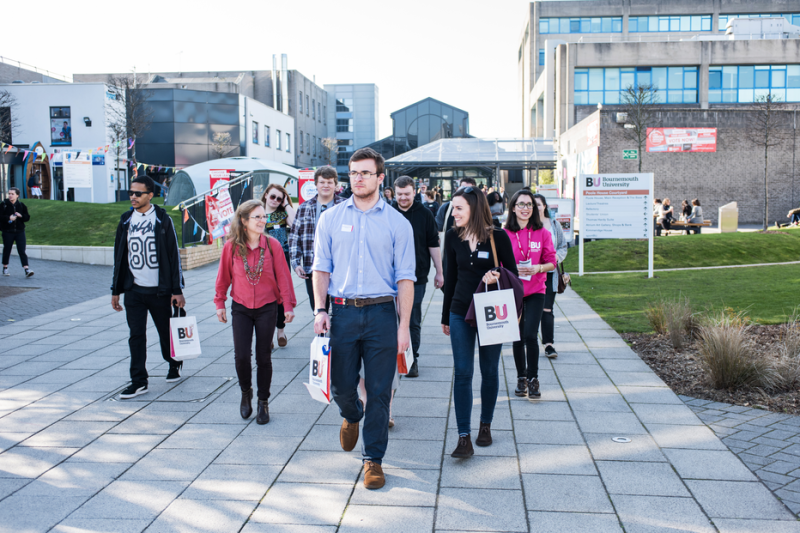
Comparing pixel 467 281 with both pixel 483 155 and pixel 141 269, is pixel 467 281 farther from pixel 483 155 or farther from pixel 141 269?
pixel 483 155

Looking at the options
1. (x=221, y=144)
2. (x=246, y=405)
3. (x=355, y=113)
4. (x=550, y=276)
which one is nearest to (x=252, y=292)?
(x=246, y=405)

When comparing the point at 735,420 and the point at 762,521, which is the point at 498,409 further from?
the point at 762,521

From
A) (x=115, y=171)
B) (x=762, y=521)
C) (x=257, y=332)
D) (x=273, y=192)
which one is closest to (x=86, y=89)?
(x=115, y=171)

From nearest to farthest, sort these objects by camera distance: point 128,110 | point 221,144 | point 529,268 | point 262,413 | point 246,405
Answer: point 262,413 < point 246,405 < point 529,268 < point 128,110 < point 221,144

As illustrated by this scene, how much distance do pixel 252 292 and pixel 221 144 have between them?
4235cm

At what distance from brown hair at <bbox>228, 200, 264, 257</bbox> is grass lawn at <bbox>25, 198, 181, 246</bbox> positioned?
12.3 m

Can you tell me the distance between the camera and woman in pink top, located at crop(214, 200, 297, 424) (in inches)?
204

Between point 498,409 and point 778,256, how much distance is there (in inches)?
580

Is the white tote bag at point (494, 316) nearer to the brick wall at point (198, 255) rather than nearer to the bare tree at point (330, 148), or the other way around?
the brick wall at point (198, 255)

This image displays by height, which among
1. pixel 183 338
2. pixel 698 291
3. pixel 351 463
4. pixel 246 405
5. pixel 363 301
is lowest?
pixel 351 463

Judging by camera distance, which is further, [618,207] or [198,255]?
[198,255]

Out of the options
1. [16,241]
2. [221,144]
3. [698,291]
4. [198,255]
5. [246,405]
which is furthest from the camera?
[221,144]

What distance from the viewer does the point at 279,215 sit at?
774 centimetres

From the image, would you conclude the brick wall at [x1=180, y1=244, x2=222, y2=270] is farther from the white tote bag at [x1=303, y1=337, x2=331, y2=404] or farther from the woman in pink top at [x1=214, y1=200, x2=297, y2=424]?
the white tote bag at [x1=303, y1=337, x2=331, y2=404]
